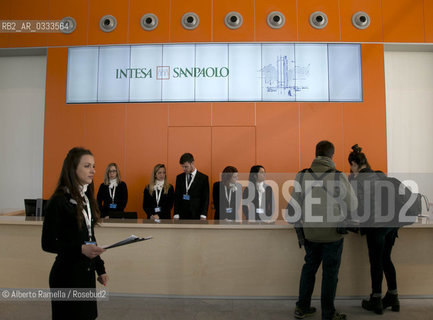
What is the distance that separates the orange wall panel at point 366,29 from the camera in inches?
221

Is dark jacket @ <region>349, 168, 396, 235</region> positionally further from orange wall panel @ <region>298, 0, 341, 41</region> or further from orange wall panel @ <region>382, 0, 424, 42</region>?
orange wall panel @ <region>382, 0, 424, 42</region>

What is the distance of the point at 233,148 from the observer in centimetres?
558

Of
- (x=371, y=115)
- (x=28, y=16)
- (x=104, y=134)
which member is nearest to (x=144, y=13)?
(x=28, y=16)

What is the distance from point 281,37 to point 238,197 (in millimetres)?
3048

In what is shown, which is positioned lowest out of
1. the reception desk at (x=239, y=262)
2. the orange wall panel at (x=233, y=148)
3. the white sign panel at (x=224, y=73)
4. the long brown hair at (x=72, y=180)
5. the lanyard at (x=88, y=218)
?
the reception desk at (x=239, y=262)

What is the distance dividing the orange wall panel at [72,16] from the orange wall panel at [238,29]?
2.38 metres

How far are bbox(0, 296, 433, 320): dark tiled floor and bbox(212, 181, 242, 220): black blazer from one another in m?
1.34

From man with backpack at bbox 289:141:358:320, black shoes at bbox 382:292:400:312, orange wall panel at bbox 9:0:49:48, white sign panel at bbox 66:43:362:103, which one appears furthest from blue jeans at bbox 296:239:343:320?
orange wall panel at bbox 9:0:49:48

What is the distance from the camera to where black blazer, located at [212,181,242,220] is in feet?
14.5

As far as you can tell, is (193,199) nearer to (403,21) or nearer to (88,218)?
(88,218)

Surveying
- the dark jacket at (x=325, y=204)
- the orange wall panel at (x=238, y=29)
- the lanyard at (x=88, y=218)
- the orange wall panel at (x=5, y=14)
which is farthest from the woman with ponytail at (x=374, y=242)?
the orange wall panel at (x=5, y=14)

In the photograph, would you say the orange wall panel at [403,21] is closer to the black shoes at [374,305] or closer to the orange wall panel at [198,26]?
the orange wall panel at [198,26]

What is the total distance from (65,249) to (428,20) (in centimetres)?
679

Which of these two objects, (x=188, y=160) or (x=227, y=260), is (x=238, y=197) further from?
(x=227, y=260)
